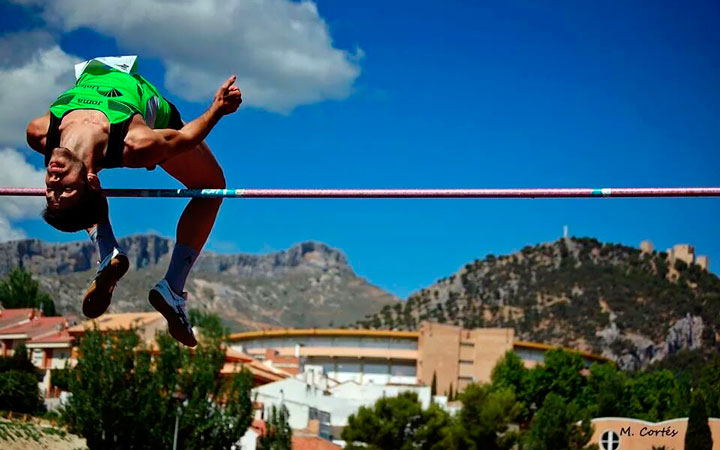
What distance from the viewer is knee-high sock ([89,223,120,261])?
7.10 m

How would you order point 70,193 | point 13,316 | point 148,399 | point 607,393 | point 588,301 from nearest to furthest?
point 70,193 < point 148,399 < point 607,393 < point 13,316 < point 588,301

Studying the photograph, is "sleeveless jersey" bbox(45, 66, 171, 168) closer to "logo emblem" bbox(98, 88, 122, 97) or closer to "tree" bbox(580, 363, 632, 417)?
"logo emblem" bbox(98, 88, 122, 97)

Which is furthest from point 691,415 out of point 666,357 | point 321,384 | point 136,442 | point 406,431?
point 666,357

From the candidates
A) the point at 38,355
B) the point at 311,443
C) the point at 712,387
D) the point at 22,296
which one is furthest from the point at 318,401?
the point at 22,296

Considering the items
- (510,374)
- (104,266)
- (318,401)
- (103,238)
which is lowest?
(104,266)

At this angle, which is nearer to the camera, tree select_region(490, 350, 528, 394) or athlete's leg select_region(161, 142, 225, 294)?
athlete's leg select_region(161, 142, 225, 294)

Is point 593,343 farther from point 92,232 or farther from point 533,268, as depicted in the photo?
point 92,232

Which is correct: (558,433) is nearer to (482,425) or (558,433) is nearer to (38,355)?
(482,425)

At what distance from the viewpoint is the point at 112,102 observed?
6.81m

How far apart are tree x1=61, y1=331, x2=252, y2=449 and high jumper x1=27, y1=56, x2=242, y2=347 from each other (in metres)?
38.4

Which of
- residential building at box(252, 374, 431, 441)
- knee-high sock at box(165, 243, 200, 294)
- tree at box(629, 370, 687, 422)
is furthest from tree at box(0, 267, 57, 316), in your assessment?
knee-high sock at box(165, 243, 200, 294)

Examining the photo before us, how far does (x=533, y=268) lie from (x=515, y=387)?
70872mm

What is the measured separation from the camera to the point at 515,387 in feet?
280

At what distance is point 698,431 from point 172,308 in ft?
136
